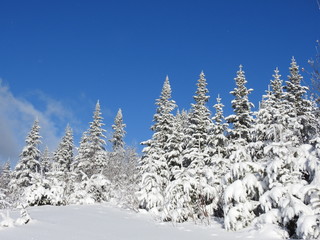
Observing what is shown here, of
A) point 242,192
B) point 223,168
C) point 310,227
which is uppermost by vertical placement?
point 223,168

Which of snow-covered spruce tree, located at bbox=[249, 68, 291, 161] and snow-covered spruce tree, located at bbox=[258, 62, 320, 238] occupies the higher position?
snow-covered spruce tree, located at bbox=[249, 68, 291, 161]

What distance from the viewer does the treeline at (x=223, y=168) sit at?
9.91 m

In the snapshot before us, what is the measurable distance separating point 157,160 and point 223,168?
7315 mm

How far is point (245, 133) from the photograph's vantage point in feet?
79.2

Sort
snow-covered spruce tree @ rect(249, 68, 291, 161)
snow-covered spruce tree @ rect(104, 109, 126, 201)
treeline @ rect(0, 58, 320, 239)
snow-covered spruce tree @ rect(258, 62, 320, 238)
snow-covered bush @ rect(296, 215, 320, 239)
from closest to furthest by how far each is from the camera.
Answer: snow-covered bush @ rect(296, 215, 320, 239), snow-covered spruce tree @ rect(258, 62, 320, 238), treeline @ rect(0, 58, 320, 239), snow-covered spruce tree @ rect(249, 68, 291, 161), snow-covered spruce tree @ rect(104, 109, 126, 201)

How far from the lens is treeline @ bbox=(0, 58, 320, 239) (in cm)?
991

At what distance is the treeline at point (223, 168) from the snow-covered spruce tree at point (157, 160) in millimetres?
67

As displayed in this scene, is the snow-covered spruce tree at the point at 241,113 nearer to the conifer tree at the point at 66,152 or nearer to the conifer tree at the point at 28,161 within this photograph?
the conifer tree at the point at 28,161

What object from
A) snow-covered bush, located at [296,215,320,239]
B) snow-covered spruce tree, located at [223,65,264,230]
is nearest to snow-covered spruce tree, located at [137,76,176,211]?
snow-covered spruce tree, located at [223,65,264,230]

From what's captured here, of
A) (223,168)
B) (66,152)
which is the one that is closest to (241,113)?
(223,168)

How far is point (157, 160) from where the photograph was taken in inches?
884

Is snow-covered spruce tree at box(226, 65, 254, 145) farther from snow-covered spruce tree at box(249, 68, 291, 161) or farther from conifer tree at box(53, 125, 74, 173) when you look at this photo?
conifer tree at box(53, 125, 74, 173)

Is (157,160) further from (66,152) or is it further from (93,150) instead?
(66,152)

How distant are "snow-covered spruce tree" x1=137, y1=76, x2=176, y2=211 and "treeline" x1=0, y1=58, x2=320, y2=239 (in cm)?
7
